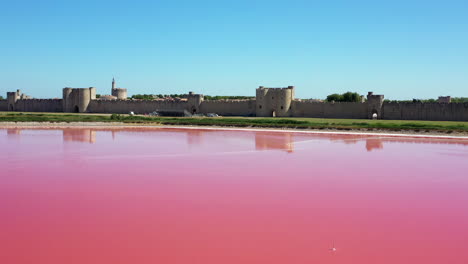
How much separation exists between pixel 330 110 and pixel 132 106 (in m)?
20.4

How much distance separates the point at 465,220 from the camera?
8953 mm

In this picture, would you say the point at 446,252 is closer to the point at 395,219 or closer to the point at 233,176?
the point at 395,219

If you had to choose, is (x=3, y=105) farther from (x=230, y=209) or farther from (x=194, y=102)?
(x=230, y=209)

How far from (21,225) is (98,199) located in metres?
2.19

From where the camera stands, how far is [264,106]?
4503cm

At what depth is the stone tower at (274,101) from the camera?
44.3m

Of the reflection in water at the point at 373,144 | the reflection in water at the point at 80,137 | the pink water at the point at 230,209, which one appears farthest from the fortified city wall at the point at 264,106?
the pink water at the point at 230,209

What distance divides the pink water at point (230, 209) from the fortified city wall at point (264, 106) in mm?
22046

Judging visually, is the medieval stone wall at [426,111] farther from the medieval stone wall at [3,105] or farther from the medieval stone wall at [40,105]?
the medieval stone wall at [3,105]

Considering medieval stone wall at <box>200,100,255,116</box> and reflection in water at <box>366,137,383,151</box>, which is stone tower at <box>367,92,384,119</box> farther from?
reflection in water at <box>366,137,383,151</box>

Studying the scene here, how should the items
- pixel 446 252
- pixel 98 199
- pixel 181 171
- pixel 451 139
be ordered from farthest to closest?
pixel 451 139
pixel 181 171
pixel 98 199
pixel 446 252

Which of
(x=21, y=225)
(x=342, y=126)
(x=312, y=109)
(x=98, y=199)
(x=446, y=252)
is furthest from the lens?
(x=312, y=109)

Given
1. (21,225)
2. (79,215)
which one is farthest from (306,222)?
(21,225)

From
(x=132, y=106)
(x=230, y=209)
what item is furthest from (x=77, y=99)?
(x=230, y=209)
